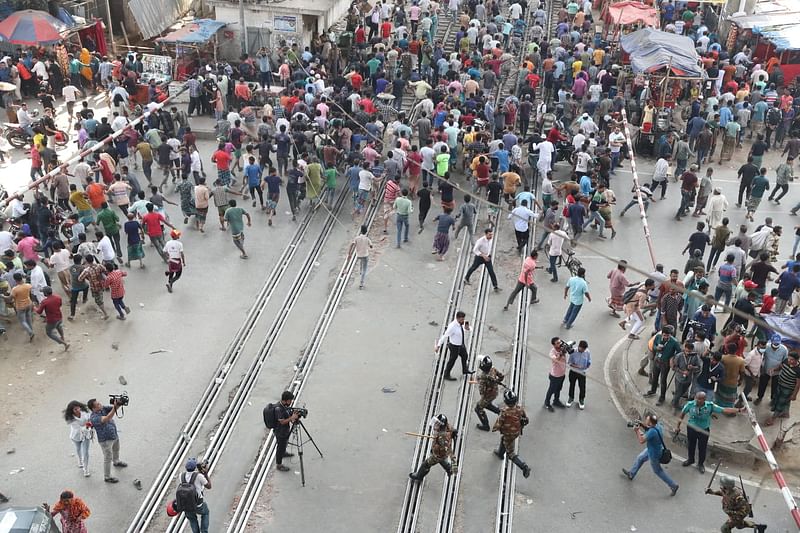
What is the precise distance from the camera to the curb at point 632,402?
11695mm

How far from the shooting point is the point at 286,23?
26594 mm

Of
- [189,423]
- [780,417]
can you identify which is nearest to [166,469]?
[189,423]

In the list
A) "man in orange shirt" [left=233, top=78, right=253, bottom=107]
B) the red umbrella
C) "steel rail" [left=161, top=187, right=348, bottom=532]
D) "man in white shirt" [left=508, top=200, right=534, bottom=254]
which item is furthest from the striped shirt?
the red umbrella

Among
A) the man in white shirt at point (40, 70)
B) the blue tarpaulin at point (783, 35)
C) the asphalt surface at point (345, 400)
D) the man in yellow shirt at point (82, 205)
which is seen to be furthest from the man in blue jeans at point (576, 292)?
the man in white shirt at point (40, 70)

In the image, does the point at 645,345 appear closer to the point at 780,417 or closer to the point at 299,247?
the point at 780,417

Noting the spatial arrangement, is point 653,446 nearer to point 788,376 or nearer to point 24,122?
point 788,376

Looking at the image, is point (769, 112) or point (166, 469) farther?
point (769, 112)

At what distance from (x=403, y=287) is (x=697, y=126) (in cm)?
1018

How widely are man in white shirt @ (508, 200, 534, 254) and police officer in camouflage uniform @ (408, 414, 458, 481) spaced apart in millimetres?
6274

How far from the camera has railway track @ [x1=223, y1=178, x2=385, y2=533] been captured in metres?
10.6

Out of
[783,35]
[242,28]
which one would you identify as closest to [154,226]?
[242,28]

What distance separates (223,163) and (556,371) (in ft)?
30.7

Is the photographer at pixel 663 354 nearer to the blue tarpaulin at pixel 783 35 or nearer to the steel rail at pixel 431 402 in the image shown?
the steel rail at pixel 431 402

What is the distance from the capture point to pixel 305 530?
410 inches
